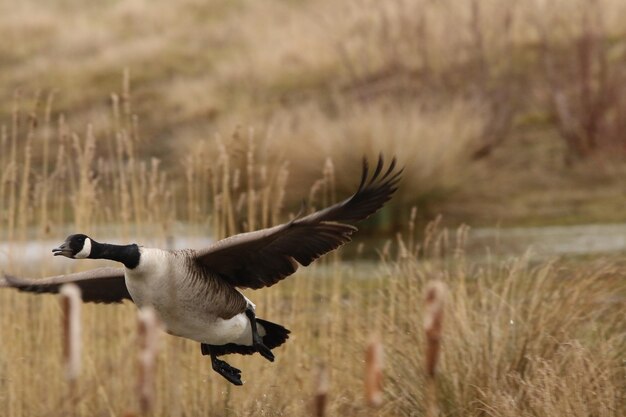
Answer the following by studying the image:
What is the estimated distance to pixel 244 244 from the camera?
538 centimetres

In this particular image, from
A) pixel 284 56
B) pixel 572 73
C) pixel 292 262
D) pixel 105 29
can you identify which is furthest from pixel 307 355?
pixel 105 29

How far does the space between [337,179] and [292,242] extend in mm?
9379

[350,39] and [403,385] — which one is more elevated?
[350,39]

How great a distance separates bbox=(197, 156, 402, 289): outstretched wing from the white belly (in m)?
0.22

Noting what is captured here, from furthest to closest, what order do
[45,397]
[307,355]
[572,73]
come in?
[572,73] < [307,355] < [45,397]

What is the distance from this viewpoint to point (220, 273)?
5930 millimetres

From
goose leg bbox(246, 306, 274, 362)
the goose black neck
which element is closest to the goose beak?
the goose black neck

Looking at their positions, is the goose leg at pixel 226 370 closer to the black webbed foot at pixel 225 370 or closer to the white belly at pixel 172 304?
the black webbed foot at pixel 225 370

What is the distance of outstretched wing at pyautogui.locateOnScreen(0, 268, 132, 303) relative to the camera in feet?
19.7

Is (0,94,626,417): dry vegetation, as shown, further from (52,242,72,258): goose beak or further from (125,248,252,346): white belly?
(52,242,72,258): goose beak

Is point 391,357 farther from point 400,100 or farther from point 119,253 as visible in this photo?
point 400,100

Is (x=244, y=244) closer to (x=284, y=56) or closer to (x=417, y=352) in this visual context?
(x=417, y=352)

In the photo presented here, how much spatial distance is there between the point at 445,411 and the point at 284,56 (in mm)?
20729

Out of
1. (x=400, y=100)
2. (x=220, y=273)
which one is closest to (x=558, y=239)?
(x=400, y=100)
